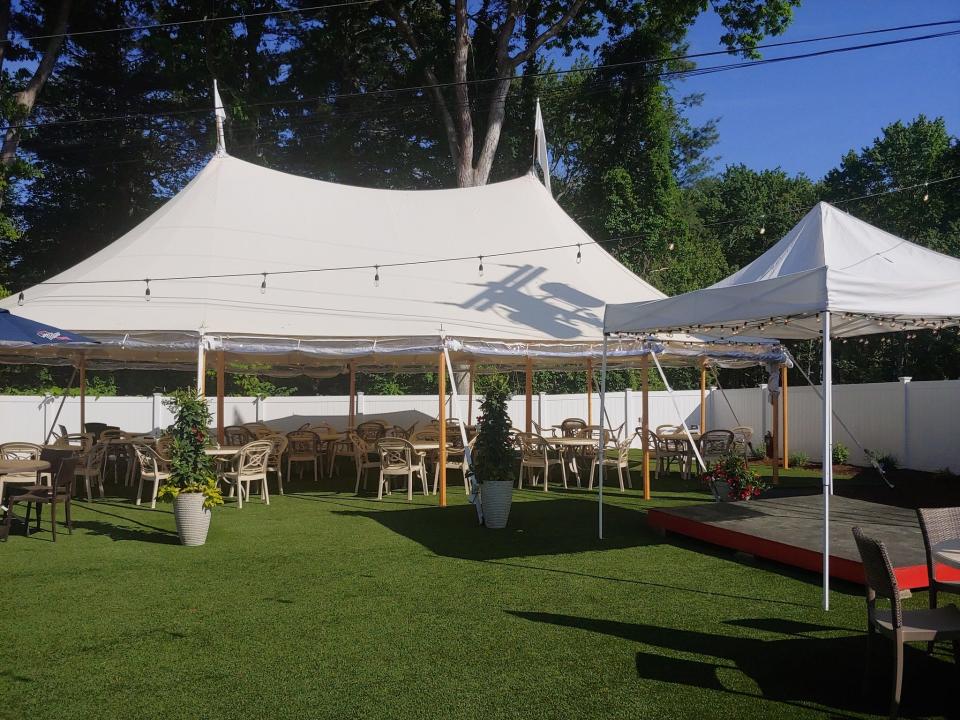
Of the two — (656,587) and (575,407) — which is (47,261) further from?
(656,587)

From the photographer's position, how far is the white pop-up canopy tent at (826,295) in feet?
18.9

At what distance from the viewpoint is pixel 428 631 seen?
5129 millimetres

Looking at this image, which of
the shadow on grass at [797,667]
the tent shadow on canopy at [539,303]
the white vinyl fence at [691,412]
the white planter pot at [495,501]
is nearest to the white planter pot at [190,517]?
the white planter pot at [495,501]

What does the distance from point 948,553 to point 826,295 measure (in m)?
2.11

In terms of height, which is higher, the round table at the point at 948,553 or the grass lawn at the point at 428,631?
A: the round table at the point at 948,553

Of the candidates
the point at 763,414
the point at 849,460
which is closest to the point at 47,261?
the point at 763,414

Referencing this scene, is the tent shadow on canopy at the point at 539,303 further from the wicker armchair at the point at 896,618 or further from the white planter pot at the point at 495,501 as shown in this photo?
the wicker armchair at the point at 896,618

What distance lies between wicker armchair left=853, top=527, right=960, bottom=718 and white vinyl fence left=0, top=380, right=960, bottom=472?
897cm

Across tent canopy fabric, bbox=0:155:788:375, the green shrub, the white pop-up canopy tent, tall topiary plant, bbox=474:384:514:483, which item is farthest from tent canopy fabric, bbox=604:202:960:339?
the green shrub

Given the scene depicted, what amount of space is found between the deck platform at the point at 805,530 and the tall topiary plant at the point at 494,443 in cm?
172

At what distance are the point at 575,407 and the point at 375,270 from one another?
9390 millimetres

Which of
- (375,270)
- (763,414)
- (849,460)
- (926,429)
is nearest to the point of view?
(375,270)

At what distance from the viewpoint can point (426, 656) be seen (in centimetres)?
466

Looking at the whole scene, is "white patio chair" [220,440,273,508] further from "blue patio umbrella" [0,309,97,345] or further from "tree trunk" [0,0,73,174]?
"tree trunk" [0,0,73,174]
